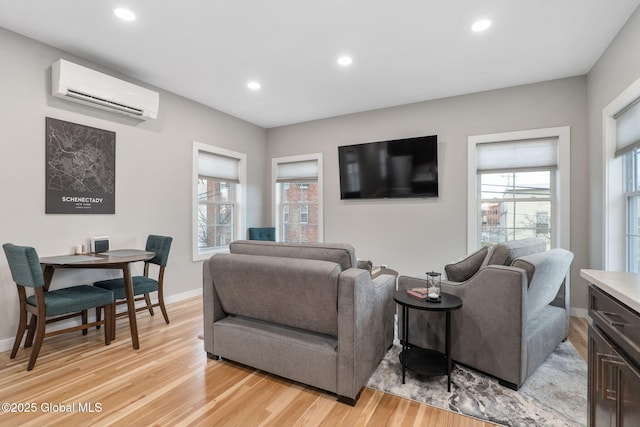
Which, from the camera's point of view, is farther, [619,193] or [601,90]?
[601,90]

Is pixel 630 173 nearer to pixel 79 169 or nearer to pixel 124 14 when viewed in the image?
pixel 124 14

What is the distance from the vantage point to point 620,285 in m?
1.12

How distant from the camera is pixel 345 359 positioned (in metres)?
1.85

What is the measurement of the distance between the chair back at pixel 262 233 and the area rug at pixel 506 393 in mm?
3329

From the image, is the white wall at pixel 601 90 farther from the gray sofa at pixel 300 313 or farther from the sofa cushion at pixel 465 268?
the gray sofa at pixel 300 313

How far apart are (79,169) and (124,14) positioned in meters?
1.60

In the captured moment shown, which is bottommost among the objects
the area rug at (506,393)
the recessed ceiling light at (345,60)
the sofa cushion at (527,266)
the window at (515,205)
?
the area rug at (506,393)

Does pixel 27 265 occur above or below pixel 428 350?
above

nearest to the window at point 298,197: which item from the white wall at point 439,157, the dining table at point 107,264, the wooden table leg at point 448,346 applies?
the white wall at point 439,157

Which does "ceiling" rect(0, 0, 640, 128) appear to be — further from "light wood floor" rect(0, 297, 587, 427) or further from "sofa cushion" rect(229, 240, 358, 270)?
"light wood floor" rect(0, 297, 587, 427)

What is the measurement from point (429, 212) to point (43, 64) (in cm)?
465

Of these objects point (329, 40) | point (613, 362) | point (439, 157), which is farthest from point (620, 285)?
point (439, 157)

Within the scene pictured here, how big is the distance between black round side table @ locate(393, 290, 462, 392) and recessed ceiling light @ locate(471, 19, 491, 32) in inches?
89.9

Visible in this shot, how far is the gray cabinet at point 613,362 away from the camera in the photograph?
38.7 inches
